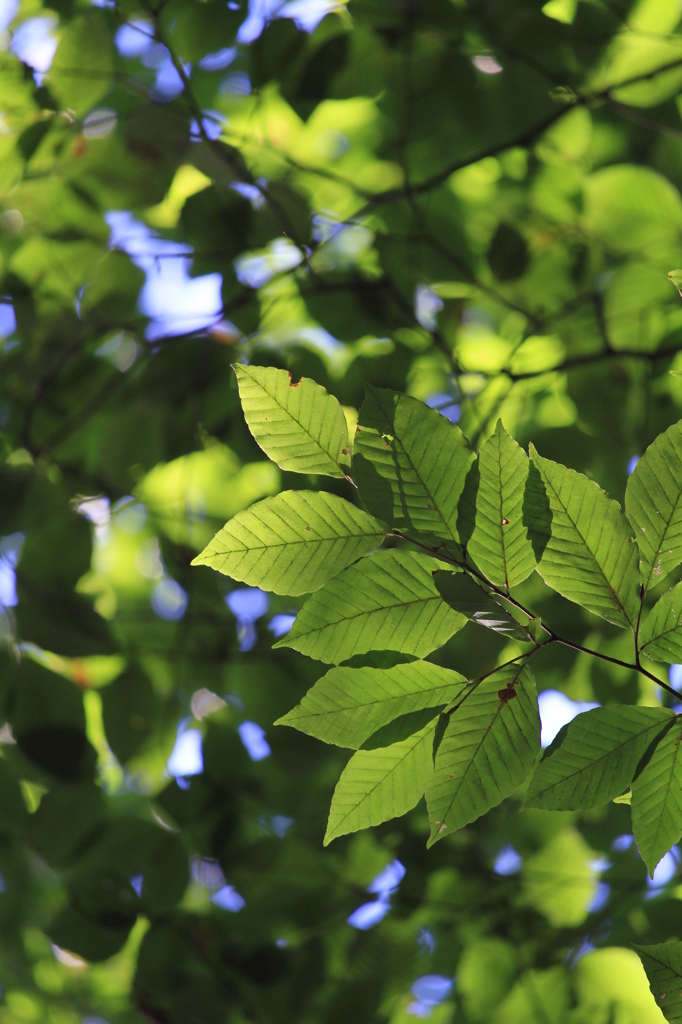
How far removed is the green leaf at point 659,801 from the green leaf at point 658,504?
9cm

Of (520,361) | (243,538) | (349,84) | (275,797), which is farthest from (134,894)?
(349,84)

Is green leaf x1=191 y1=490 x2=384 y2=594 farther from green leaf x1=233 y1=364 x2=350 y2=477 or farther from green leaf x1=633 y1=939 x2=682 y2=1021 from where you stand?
green leaf x1=633 y1=939 x2=682 y2=1021

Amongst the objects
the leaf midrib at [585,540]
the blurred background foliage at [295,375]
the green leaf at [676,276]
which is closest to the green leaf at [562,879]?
the blurred background foliage at [295,375]

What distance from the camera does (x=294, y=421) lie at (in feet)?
1.31

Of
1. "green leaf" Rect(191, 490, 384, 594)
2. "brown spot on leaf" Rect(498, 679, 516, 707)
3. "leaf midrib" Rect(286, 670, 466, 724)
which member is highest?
"green leaf" Rect(191, 490, 384, 594)

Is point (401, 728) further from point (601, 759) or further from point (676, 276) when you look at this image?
point (676, 276)

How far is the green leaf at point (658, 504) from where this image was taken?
0.36m

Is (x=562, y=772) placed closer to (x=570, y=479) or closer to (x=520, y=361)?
(x=570, y=479)

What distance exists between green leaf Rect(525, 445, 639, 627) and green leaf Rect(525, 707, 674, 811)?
61mm

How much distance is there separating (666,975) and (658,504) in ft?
0.85

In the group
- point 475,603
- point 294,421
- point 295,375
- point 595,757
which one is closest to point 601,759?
point 595,757

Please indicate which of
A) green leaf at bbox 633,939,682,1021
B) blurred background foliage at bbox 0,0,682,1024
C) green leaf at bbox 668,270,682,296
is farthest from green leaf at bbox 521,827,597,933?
green leaf at bbox 668,270,682,296

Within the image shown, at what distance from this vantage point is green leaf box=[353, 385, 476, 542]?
0.38 meters

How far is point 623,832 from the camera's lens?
86 centimetres
